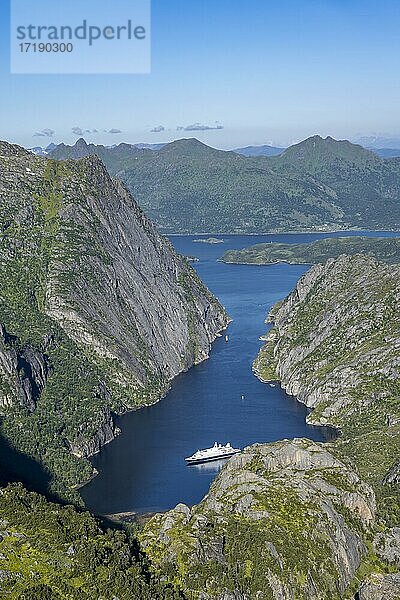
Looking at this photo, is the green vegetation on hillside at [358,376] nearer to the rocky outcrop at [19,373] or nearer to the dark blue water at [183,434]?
the dark blue water at [183,434]

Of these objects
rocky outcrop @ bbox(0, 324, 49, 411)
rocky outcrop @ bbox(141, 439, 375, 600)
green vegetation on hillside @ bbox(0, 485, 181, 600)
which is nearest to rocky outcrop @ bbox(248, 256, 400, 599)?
rocky outcrop @ bbox(141, 439, 375, 600)

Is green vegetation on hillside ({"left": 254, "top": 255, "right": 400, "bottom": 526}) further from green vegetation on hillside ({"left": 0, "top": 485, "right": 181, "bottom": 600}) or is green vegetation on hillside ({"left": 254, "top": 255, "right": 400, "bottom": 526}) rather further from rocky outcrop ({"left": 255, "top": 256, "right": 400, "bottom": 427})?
green vegetation on hillside ({"left": 0, "top": 485, "right": 181, "bottom": 600})

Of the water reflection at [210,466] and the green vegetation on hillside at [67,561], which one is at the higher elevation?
the green vegetation on hillside at [67,561]

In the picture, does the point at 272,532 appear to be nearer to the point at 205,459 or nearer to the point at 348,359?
the point at 205,459

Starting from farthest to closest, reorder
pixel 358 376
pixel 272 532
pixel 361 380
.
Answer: pixel 358 376, pixel 361 380, pixel 272 532

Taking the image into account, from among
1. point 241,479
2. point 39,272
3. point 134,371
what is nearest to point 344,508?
point 241,479

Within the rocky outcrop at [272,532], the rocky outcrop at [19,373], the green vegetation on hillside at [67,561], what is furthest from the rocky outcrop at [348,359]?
the green vegetation on hillside at [67,561]

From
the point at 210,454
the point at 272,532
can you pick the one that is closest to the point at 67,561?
the point at 272,532
